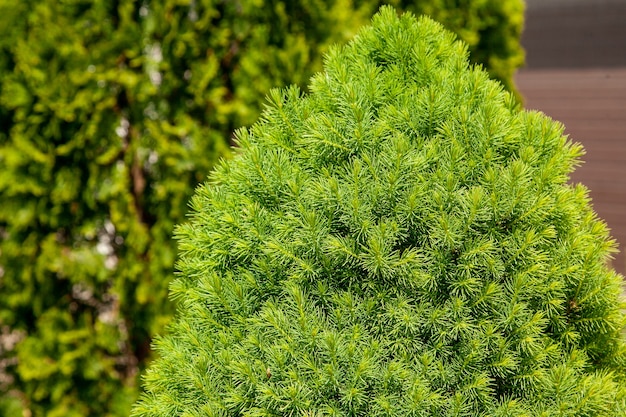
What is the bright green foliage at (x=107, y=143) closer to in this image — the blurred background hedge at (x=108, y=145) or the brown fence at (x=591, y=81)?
the blurred background hedge at (x=108, y=145)

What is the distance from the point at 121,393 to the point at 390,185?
2395mm

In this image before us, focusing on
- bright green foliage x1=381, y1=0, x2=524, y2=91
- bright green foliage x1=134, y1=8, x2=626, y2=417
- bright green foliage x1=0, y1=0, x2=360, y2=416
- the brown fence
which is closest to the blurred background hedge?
bright green foliage x1=0, y1=0, x2=360, y2=416

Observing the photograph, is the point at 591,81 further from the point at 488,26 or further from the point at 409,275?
the point at 409,275

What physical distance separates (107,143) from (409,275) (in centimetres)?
218

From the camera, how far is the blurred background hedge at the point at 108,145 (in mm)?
3160

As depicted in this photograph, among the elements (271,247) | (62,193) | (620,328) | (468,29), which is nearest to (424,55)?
(271,247)

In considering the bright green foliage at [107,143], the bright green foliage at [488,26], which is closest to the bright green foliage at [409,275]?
the bright green foliage at [107,143]

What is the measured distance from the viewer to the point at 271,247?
1638 mm

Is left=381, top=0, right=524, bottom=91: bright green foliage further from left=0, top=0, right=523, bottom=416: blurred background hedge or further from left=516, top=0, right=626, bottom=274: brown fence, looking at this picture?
left=516, top=0, right=626, bottom=274: brown fence

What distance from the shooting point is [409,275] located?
1590 millimetres

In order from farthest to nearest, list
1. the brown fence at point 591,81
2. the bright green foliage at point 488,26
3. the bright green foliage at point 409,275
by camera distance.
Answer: the brown fence at point 591,81
the bright green foliage at point 488,26
the bright green foliage at point 409,275

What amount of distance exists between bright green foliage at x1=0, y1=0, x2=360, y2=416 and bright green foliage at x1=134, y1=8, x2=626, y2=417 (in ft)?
5.35

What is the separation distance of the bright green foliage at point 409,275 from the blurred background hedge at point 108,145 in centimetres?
164

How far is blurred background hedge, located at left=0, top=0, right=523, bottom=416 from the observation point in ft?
10.4
